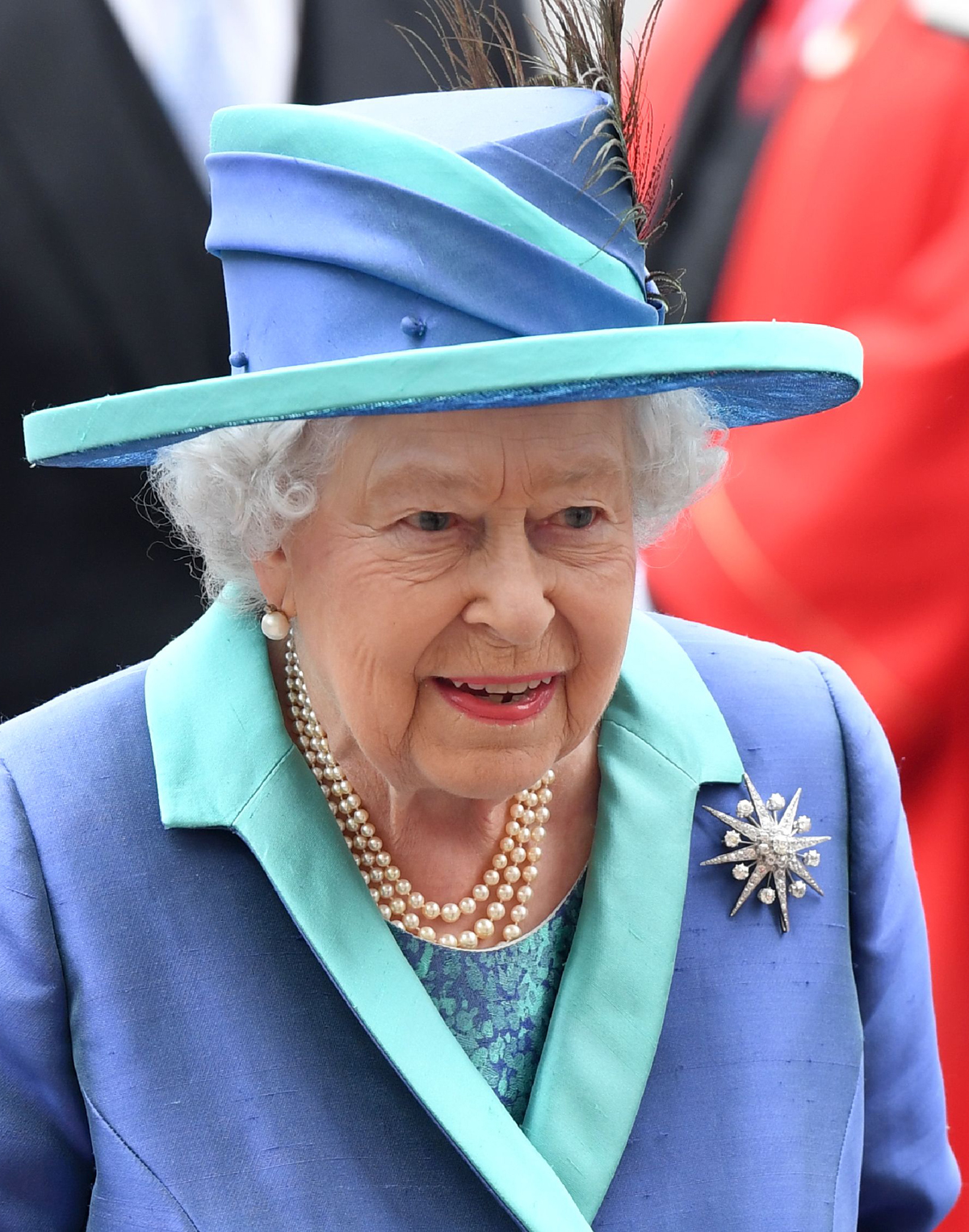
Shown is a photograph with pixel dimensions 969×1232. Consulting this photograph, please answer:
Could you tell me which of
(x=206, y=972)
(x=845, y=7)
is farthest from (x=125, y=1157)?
(x=845, y=7)

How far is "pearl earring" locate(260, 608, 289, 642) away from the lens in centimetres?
149

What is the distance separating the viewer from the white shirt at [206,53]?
2219 mm

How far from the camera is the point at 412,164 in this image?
46.7 inches

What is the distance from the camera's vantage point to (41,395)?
87.4 inches

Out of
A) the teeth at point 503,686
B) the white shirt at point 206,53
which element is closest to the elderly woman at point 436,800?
the teeth at point 503,686

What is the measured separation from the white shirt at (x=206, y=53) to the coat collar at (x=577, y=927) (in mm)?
1038

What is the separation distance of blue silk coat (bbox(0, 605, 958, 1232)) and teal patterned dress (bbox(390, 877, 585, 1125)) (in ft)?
0.15

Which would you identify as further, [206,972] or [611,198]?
[206,972]

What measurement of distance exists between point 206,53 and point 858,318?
1.16 metres

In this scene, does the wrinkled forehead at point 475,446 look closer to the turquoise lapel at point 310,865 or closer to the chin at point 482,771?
the chin at point 482,771

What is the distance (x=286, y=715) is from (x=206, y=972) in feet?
1.04

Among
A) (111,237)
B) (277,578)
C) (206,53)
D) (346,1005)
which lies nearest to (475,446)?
(277,578)

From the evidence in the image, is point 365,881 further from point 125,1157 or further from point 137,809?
point 125,1157

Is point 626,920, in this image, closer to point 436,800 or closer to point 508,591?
point 436,800
